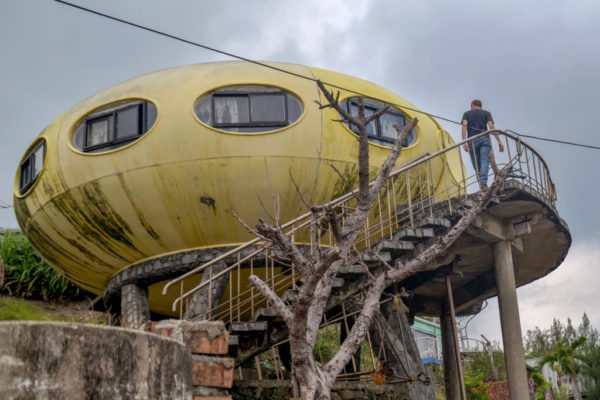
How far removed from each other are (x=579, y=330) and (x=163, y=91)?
34.1 meters

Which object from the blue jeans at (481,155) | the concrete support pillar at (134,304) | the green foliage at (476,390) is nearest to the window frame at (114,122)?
the concrete support pillar at (134,304)

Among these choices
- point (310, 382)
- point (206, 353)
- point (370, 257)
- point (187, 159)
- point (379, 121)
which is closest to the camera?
point (310, 382)

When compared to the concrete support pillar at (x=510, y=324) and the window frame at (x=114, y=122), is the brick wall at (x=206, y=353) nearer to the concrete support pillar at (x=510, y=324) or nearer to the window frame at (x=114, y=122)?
the window frame at (x=114, y=122)

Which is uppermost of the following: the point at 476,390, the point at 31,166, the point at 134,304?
the point at 31,166

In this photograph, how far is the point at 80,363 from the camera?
6027 millimetres

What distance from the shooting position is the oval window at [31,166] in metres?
15.4

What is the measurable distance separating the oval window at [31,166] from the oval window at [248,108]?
3.55 m

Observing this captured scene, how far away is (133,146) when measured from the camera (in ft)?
46.0

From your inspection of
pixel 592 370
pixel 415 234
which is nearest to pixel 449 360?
pixel 415 234

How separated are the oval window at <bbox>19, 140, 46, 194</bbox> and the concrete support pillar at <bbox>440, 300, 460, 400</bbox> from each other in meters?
10.3

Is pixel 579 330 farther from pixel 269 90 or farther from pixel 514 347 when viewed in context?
pixel 269 90

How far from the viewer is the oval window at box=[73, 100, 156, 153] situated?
46.8 feet

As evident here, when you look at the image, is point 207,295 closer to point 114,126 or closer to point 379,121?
point 114,126

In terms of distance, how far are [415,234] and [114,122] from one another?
5.90 metres
